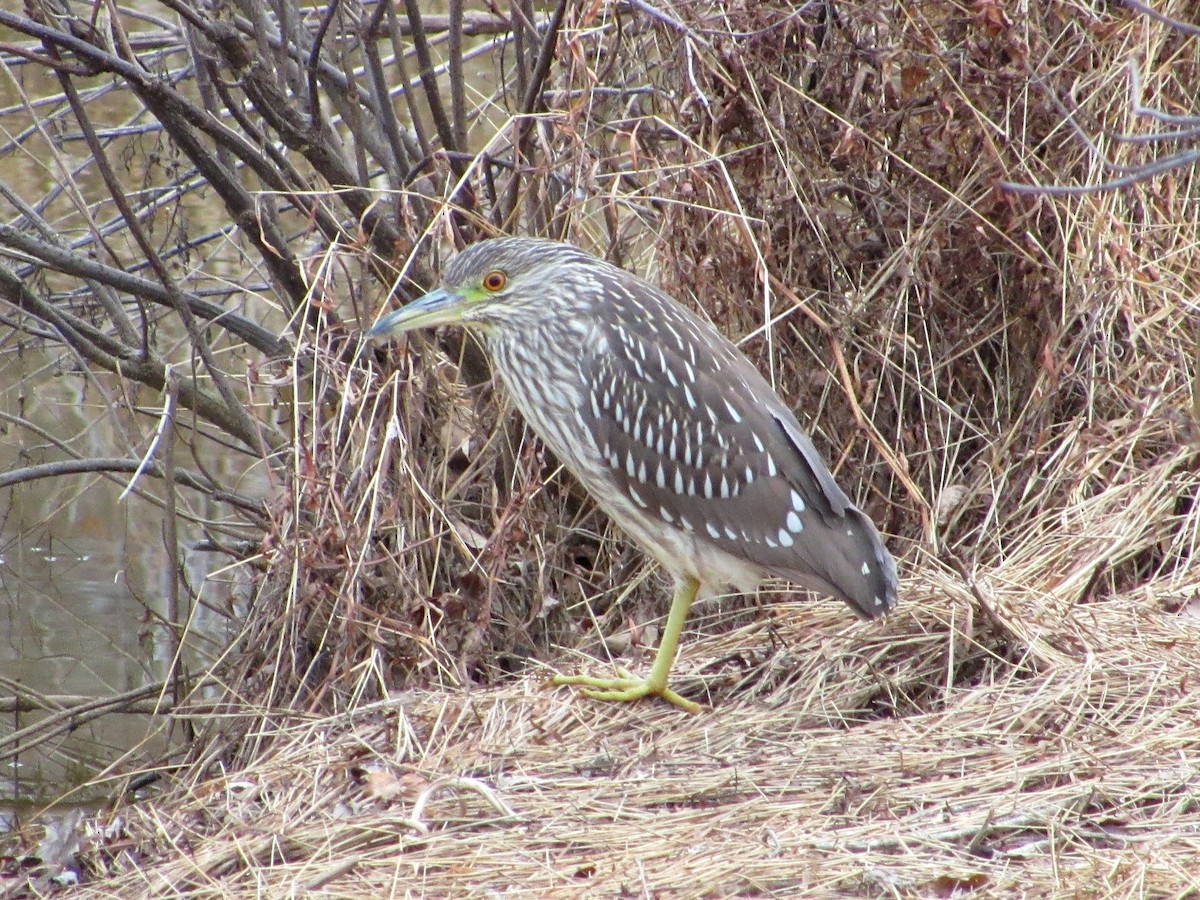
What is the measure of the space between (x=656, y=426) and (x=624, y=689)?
79 cm

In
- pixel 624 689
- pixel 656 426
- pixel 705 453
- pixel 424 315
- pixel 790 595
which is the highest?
pixel 424 315

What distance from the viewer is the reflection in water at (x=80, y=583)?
5646mm

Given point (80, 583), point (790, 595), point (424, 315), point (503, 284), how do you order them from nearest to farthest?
point (424, 315) → point (503, 284) → point (790, 595) → point (80, 583)

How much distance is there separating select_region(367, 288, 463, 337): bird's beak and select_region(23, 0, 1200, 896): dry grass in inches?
16.1

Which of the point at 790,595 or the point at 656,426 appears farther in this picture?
the point at 790,595

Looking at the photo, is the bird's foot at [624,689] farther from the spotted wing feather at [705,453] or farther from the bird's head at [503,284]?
the bird's head at [503,284]

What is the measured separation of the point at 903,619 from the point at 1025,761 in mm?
846

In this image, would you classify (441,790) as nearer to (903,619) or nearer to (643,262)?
(903,619)

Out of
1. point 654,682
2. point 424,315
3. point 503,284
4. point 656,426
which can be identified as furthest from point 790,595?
point 424,315

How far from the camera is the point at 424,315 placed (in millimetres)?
4117

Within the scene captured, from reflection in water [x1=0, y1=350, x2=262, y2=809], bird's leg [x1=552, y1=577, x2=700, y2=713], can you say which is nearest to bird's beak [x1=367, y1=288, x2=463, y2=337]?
bird's leg [x1=552, y1=577, x2=700, y2=713]

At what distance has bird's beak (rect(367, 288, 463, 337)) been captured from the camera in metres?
4.07

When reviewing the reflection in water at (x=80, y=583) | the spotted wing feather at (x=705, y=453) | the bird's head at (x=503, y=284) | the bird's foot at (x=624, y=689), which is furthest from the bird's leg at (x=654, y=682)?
the reflection in water at (x=80, y=583)

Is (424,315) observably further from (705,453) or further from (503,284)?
(705,453)
